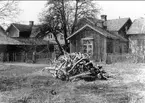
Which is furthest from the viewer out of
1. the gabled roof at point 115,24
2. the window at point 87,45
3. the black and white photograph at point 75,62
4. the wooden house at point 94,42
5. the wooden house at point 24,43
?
the gabled roof at point 115,24

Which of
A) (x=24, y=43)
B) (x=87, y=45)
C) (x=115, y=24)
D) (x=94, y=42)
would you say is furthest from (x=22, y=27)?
(x=94, y=42)

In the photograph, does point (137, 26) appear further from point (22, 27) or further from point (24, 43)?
point (22, 27)

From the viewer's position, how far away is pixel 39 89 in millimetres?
9430

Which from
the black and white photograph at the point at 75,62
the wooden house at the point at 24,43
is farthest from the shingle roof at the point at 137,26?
the wooden house at the point at 24,43

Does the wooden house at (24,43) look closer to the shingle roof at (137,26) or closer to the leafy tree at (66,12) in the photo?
the leafy tree at (66,12)

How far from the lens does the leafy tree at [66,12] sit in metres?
32.1

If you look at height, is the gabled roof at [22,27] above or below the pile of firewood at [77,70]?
above

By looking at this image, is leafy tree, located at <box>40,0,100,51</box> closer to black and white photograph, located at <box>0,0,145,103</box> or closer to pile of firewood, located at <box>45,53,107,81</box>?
black and white photograph, located at <box>0,0,145,103</box>

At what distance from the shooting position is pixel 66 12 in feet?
107

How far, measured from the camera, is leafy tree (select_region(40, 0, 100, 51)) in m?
32.1

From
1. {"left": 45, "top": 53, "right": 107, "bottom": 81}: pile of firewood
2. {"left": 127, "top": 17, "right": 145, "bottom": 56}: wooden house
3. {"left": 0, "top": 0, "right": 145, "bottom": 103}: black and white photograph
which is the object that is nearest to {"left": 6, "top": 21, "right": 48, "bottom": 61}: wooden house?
{"left": 0, "top": 0, "right": 145, "bottom": 103}: black and white photograph

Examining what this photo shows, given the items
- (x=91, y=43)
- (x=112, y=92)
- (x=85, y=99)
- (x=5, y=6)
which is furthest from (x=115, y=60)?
(x=85, y=99)


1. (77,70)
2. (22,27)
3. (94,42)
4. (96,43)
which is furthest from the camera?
(22,27)

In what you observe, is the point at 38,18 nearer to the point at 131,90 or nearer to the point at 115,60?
the point at 115,60
